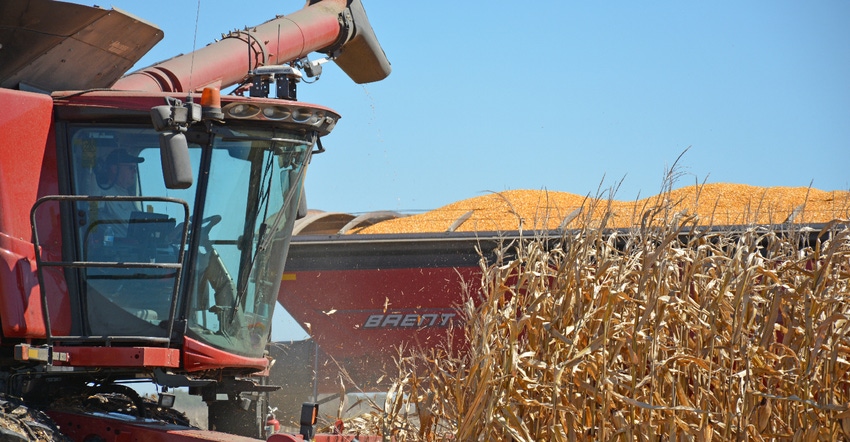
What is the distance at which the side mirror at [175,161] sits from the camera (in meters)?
3.71

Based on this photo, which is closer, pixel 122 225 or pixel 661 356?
pixel 661 356

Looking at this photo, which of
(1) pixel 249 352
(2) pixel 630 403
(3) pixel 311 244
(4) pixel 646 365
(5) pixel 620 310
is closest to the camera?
(2) pixel 630 403

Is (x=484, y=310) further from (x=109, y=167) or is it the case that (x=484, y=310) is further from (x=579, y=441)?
(x=109, y=167)

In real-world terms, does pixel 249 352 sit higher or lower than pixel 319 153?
lower

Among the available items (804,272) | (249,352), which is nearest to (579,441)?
(804,272)

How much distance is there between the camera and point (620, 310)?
3.89 meters

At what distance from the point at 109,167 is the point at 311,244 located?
149 inches

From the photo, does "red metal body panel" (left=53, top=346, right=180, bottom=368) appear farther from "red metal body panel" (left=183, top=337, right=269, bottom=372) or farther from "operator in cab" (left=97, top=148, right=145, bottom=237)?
"operator in cab" (left=97, top=148, right=145, bottom=237)

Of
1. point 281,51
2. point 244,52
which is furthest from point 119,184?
point 281,51

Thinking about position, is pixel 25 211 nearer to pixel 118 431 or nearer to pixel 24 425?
pixel 24 425

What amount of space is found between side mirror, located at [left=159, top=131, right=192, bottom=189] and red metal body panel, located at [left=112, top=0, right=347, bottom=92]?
134 centimetres

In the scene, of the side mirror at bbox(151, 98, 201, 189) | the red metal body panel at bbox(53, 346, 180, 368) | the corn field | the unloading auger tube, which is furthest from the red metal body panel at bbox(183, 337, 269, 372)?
the unloading auger tube

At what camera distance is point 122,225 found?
13.4 ft

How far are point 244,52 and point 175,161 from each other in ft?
8.72
